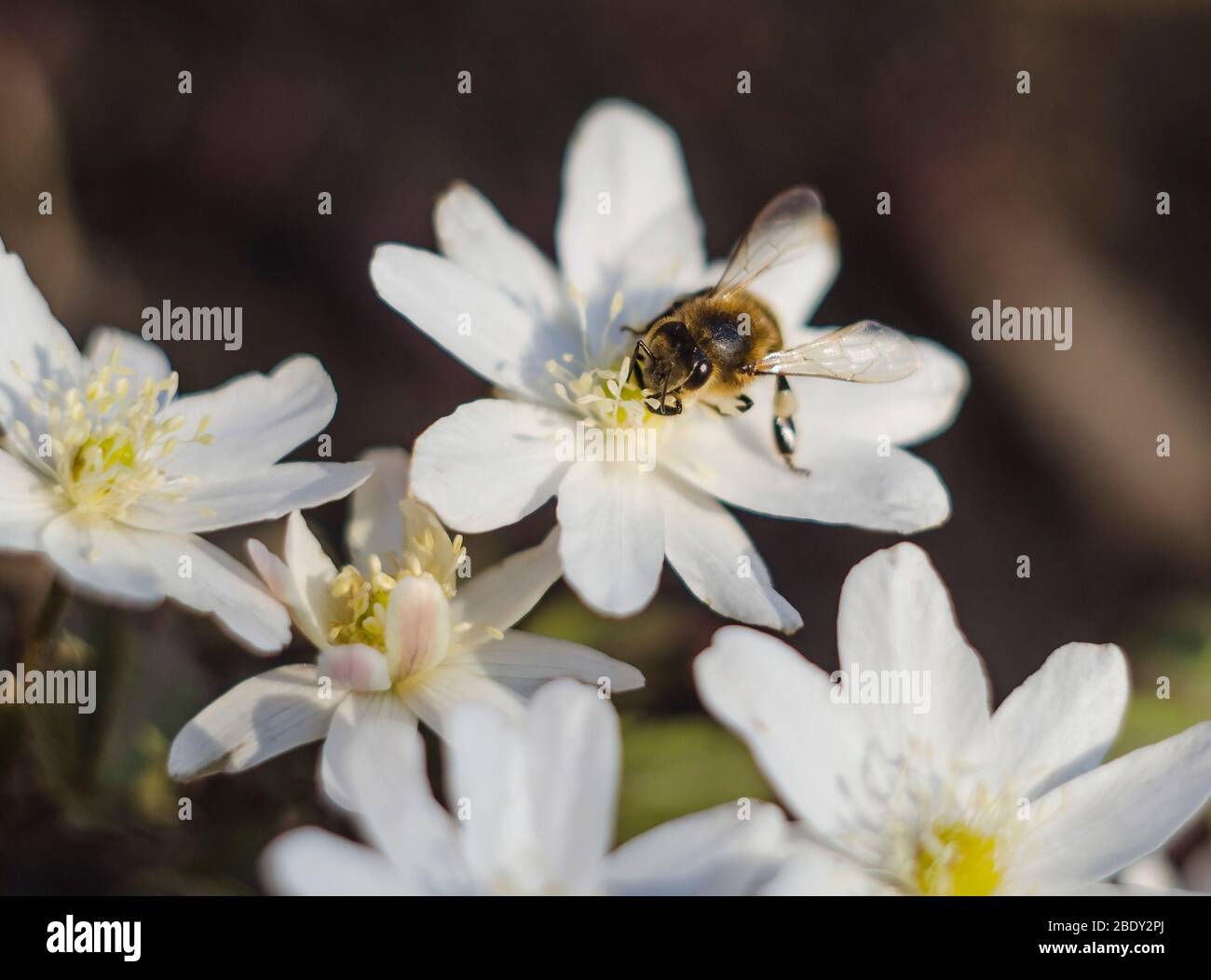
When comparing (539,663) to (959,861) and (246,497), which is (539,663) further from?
(959,861)

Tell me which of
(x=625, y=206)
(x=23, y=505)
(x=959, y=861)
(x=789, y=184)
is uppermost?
(x=789, y=184)

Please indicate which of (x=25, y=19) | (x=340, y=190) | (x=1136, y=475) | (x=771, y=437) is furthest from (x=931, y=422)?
(x=25, y=19)

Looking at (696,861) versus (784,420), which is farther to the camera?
(784,420)

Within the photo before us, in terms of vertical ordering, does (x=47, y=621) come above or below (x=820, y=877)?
above

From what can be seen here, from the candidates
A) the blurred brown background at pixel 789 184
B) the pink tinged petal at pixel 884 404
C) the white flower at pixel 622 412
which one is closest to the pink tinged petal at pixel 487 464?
the white flower at pixel 622 412

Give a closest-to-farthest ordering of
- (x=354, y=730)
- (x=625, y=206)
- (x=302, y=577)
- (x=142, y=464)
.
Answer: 1. (x=354, y=730)
2. (x=302, y=577)
3. (x=142, y=464)
4. (x=625, y=206)

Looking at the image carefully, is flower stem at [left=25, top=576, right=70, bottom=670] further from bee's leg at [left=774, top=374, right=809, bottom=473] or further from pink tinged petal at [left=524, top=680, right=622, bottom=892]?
bee's leg at [left=774, top=374, right=809, bottom=473]

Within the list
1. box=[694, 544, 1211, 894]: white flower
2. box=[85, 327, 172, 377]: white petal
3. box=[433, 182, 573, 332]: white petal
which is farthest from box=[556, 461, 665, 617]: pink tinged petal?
box=[85, 327, 172, 377]: white petal

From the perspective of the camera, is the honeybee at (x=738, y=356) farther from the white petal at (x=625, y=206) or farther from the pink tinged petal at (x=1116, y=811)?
the pink tinged petal at (x=1116, y=811)

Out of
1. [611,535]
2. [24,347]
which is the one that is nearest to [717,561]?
[611,535]
